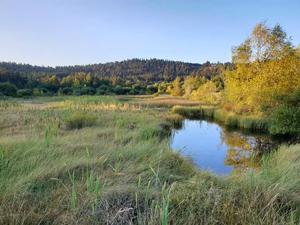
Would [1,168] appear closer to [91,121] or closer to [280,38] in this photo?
[91,121]

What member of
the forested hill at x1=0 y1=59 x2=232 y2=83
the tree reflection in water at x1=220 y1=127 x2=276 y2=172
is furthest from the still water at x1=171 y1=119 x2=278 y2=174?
the forested hill at x1=0 y1=59 x2=232 y2=83

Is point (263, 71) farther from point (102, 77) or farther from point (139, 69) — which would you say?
point (139, 69)

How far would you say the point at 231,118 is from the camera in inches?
558

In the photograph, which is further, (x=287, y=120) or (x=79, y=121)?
(x=287, y=120)

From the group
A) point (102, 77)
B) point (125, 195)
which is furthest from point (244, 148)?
point (102, 77)

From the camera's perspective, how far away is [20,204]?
208 cm

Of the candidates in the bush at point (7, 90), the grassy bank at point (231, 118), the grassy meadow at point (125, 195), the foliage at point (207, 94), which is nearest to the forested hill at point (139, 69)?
the foliage at point (207, 94)

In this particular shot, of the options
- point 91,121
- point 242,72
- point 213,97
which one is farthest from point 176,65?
point 91,121

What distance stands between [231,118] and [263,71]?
4035mm

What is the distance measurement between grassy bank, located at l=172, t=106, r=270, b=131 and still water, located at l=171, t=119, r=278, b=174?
1363mm

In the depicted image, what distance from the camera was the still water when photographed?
20.0ft

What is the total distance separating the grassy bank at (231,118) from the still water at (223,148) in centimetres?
136

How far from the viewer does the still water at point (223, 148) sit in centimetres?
611

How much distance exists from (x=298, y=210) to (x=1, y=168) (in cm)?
442
